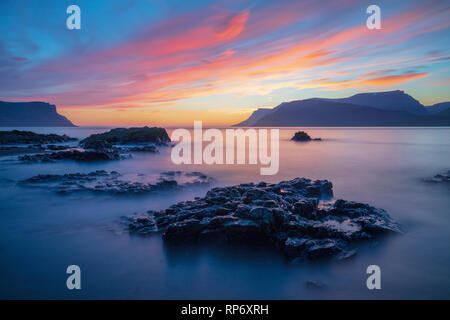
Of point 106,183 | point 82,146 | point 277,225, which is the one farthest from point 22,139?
point 277,225

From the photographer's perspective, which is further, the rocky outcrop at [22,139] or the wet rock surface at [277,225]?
the rocky outcrop at [22,139]

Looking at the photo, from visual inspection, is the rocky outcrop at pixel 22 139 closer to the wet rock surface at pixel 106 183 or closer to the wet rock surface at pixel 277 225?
the wet rock surface at pixel 106 183

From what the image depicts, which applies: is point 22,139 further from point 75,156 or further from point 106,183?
point 106,183

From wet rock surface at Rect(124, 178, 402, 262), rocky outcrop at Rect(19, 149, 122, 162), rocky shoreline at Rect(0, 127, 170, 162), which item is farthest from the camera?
rocky shoreline at Rect(0, 127, 170, 162)

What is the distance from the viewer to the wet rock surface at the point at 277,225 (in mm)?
5430

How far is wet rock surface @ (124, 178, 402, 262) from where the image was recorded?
5430mm

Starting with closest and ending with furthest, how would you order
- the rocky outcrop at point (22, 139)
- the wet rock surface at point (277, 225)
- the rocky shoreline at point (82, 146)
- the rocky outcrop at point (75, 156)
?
the wet rock surface at point (277, 225) < the rocky outcrop at point (75, 156) < the rocky shoreline at point (82, 146) < the rocky outcrop at point (22, 139)

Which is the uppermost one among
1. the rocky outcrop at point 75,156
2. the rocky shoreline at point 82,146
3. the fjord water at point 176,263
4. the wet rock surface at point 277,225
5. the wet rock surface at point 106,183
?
the rocky shoreline at point 82,146

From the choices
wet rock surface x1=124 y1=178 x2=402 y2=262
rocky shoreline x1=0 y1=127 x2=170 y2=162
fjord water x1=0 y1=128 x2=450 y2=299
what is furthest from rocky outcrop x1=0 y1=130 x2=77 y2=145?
wet rock surface x1=124 y1=178 x2=402 y2=262

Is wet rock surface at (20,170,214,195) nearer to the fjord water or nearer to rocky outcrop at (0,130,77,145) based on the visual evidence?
the fjord water

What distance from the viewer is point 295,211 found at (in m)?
6.90

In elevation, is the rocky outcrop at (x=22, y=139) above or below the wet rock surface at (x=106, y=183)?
above

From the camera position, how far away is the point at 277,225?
5977mm

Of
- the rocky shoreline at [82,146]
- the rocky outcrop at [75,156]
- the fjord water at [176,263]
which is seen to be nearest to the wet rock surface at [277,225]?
the fjord water at [176,263]
